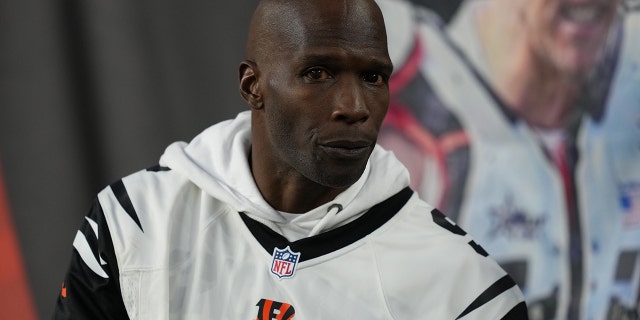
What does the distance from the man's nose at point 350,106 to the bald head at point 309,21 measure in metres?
0.11

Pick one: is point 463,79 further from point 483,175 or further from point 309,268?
point 309,268

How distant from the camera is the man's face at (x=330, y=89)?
63.3 inches

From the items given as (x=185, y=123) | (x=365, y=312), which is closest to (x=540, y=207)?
(x=185, y=123)

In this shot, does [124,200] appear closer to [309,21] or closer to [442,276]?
[309,21]

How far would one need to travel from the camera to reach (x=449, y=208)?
280 cm

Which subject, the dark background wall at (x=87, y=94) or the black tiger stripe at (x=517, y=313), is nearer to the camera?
the black tiger stripe at (x=517, y=313)

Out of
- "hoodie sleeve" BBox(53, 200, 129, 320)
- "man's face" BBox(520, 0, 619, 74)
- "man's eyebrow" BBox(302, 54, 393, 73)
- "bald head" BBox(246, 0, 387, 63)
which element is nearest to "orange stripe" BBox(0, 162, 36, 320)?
"hoodie sleeve" BBox(53, 200, 129, 320)

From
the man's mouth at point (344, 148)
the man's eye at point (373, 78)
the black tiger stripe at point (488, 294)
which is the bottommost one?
the black tiger stripe at point (488, 294)

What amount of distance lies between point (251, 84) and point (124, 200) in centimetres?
35

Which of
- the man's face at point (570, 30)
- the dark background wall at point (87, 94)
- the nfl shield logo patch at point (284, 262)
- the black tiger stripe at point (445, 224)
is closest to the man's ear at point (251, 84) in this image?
the nfl shield logo patch at point (284, 262)

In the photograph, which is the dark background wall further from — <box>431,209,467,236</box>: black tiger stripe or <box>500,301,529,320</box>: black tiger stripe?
→ <box>500,301,529,320</box>: black tiger stripe

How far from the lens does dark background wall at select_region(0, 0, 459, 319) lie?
2596 millimetres

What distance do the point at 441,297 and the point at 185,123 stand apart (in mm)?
1236

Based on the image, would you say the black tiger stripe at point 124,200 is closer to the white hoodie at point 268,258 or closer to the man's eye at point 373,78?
the white hoodie at point 268,258
